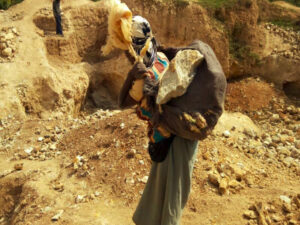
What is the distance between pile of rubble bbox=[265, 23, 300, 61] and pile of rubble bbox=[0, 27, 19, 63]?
22.3ft

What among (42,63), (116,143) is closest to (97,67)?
(42,63)

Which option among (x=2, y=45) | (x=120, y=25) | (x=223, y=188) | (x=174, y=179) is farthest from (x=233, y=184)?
(x=2, y=45)

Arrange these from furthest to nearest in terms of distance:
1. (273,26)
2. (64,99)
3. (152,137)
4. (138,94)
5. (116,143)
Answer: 1. (273,26)
2. (64,99)
3. (116,143)
4. (152,137)
5. (138,94)

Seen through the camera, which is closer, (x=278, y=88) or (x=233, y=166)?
(x=233, y=166)

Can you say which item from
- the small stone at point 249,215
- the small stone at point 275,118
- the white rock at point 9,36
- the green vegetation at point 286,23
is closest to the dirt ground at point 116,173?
the small stone at point 249,215

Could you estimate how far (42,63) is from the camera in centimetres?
663

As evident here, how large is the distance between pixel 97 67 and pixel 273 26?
17.3ft

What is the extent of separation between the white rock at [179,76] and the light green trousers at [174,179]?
A: 1.14 feet

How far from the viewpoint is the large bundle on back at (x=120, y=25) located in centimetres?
167

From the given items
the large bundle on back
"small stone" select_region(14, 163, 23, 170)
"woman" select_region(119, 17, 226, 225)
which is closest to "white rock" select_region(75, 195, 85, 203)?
"small stone" select_region(14, 163, 23, 170)

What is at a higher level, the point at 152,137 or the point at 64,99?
the point at 152,137

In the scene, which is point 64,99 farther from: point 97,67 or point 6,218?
point 6,218

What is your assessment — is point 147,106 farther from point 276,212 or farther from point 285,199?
point 285,199

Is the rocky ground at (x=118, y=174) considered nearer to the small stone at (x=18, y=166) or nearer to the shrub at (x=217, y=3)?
the small stone at (x=18, y=166)
